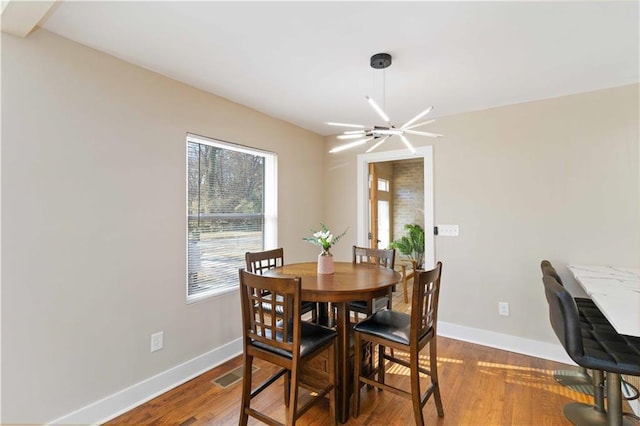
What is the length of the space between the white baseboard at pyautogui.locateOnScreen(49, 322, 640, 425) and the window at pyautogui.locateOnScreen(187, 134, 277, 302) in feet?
1.85

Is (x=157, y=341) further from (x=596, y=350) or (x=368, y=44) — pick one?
(x=596, y=350)

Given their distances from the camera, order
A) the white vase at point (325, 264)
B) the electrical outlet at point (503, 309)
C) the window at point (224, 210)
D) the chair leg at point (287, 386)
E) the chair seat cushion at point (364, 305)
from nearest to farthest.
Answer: the chair leg at point (287, 386), the white vase at point (325, 264), the chair seat cushion at point (364, 305), the window at point (224, 210), the electrical outlet at point (503, 309)

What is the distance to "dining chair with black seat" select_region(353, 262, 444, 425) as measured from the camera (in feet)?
5.82

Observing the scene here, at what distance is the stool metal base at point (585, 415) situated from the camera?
191 centimetres

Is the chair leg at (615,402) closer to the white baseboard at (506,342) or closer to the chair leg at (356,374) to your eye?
the white baseboard at (506,342)

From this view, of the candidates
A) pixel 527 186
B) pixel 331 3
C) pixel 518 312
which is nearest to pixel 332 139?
pixel 527 186

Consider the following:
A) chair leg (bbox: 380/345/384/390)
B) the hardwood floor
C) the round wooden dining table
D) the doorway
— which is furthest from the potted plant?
chair leg (bbox: 380/345/384/390)

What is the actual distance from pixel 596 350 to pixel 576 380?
1.10m

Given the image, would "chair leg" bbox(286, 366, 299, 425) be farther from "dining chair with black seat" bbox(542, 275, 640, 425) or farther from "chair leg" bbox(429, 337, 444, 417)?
"dining chair with black seat" bbox(542, 275, 640, 425)

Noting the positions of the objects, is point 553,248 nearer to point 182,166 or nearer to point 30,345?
point 182,166

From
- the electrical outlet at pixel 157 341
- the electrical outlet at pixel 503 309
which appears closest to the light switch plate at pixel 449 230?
the electrical outlet at pixel 503 309

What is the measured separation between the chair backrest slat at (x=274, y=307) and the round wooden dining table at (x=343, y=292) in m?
0.23

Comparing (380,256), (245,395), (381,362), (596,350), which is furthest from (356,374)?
(596,350)

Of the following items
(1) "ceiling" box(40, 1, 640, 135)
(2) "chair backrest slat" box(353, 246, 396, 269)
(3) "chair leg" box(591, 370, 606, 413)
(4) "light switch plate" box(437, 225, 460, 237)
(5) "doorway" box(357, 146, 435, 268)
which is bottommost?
(3) "chair leg" box(591, 370, 606, 413)
